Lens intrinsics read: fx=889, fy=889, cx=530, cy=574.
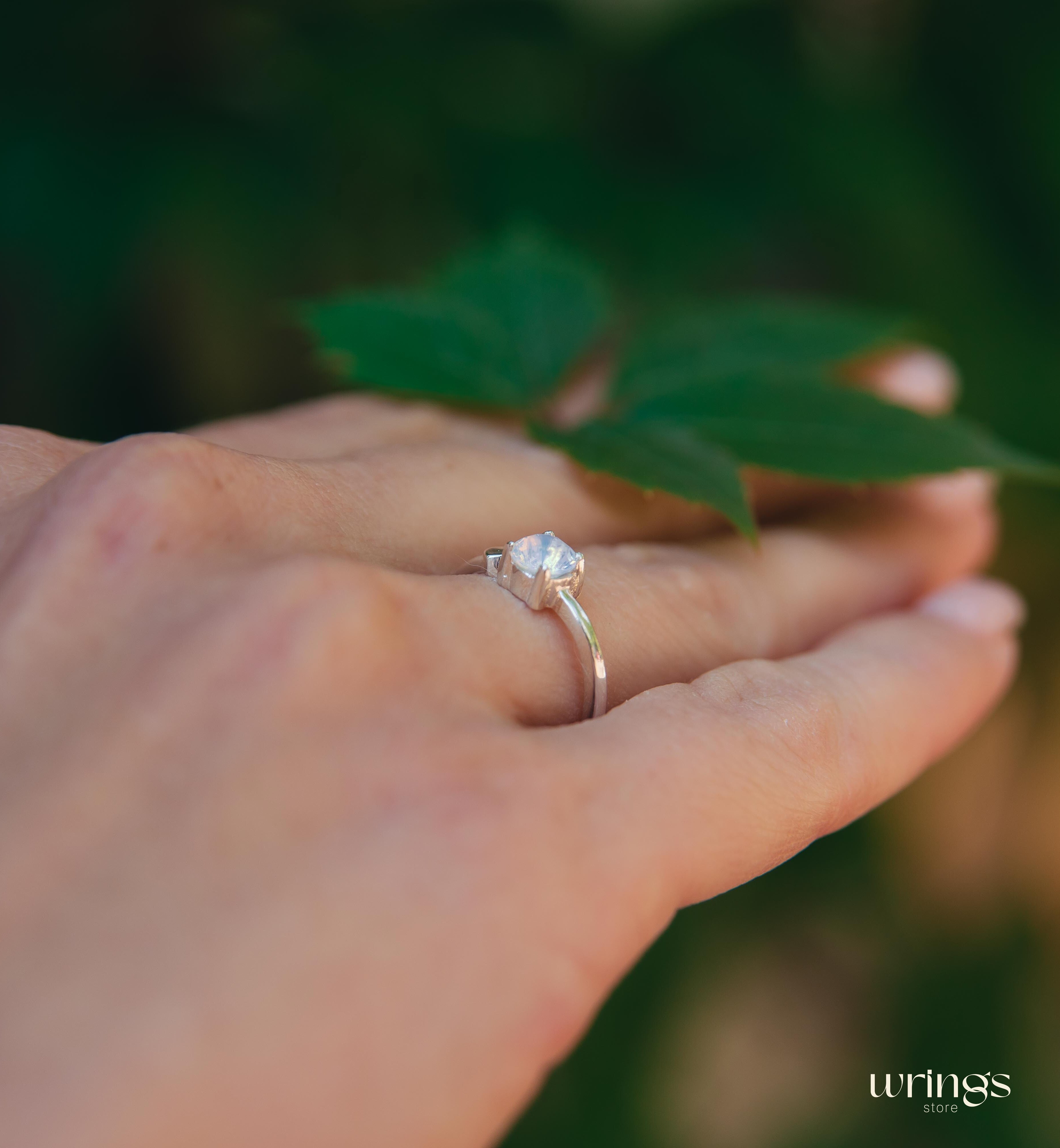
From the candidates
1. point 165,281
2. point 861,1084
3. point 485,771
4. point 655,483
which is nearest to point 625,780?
point 485,771

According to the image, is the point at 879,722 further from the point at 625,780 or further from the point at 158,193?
the point at 158,193

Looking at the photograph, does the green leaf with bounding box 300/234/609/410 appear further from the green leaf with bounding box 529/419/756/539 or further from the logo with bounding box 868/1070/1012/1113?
the logo with bounding box 868/1070/1012/1113

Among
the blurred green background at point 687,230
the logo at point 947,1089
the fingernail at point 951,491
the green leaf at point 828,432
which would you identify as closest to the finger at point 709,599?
the fingernail at point 951,491

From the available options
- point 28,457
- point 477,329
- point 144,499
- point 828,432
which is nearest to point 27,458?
point 28,457

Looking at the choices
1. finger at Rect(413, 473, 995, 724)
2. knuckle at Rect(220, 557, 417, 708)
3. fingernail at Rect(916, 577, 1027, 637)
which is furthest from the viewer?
fingernail at Rect(916, 577, 1027, 637)

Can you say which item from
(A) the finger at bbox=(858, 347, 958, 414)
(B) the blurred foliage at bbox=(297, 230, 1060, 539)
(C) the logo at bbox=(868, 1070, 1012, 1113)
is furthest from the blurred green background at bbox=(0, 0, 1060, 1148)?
(A) the finger at bbox=(858, 347, 958, 414)

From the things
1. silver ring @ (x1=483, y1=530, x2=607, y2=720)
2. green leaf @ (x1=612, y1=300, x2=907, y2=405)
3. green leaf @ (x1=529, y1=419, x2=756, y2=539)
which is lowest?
silver ring @ (x1=483, y1=530, x2=607, y2=720)

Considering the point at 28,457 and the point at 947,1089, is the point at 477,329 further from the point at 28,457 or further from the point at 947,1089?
the point at 947,1089

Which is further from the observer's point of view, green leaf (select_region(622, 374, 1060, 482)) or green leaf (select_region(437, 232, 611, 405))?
green leaf (select_region(437, 232, 611, 405))
